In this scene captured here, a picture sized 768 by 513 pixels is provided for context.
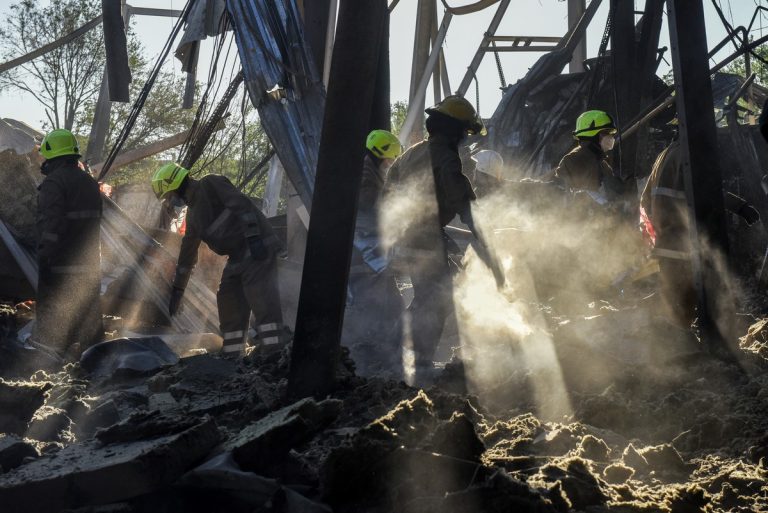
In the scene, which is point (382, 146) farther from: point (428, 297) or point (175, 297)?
point (175, 297)

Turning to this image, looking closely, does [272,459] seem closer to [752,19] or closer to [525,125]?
[752,19]

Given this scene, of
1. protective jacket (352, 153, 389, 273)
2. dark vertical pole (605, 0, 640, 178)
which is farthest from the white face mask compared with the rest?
protective jacket (352, 153, 389, 273)

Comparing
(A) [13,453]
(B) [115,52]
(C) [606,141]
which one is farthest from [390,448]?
(B) [115,52]

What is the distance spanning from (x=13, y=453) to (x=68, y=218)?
4806 millimetres

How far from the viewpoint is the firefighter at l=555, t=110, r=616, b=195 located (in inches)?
348

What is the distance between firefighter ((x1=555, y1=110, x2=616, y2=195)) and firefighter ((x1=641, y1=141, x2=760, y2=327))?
2.26 meters

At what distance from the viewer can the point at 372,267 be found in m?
8.45

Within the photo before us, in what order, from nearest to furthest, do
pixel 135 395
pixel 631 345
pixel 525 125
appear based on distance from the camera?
pixel 135 395 < pixel 631 345 < pixel 525 125

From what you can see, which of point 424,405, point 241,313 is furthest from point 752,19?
point 424,405

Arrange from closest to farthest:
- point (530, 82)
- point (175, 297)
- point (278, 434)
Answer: point (278, 434) < point (175, 297) < point (530, 82)

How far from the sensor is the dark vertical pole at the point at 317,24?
1000 cm

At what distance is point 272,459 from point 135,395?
2138 mm

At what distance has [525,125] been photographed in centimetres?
1253

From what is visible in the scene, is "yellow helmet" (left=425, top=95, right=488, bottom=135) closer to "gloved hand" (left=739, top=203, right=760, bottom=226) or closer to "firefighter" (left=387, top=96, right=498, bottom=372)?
"firefighter" (left=387, top=96, right=498, bottom=372)
